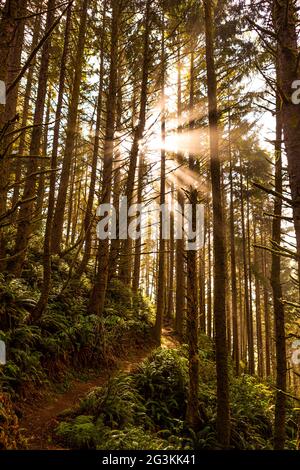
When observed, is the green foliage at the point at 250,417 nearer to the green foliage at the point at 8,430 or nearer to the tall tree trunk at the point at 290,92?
the green foliage at the point at 8,430

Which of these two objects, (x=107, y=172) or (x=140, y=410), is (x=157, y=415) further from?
(x=107, y=172)

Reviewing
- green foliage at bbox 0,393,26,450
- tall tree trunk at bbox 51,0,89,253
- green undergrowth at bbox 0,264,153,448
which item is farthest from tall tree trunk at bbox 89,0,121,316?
green foliage at bbox 0,393,26,450

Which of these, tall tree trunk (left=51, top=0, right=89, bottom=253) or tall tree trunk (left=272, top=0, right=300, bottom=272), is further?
tall tree trunk (left=51, top=0, right=89, bottom=253)

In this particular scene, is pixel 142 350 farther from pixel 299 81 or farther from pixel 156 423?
pixel 299 81

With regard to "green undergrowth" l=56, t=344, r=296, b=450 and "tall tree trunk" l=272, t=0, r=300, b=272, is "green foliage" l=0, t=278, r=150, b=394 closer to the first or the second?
"green undergrowth" l=56, t=344, r=296, b=450

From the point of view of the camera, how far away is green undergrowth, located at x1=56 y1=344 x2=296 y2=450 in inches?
212

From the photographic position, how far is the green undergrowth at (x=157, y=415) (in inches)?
212

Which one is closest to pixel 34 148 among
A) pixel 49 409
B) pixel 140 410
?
pixel 49 409

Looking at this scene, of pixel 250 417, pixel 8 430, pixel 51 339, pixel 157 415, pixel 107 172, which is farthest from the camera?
pixel 107 172

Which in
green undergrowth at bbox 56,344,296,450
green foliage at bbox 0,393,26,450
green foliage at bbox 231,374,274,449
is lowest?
green foliage at bbox 231,374,274,449

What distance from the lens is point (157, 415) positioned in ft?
24.5

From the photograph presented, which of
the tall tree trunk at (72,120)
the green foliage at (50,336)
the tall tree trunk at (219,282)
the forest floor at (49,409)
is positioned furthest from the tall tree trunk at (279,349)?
the tall tree trunk at (72,120)
